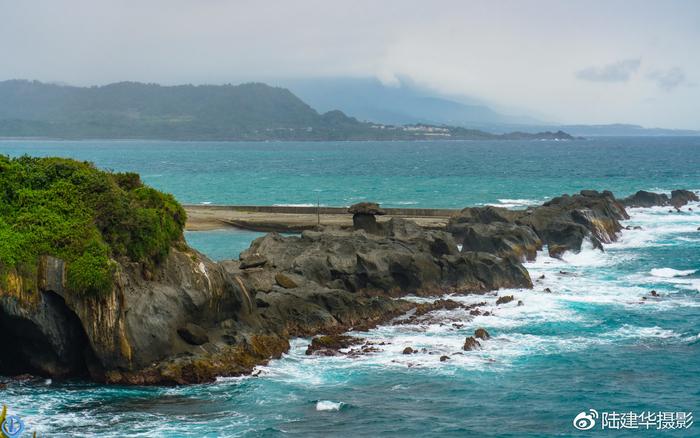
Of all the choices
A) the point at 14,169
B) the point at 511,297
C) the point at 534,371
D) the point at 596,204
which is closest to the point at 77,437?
the point at 14,169

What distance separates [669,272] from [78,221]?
39.5 meters

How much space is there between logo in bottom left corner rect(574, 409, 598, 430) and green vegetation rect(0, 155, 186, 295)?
17.8 metres

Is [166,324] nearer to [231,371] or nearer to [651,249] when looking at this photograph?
[231,371]

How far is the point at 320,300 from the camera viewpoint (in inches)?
1708

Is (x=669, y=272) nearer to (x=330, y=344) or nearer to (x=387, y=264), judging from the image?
(x=387, y=264)

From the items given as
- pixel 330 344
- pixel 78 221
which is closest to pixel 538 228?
pixel 330 344

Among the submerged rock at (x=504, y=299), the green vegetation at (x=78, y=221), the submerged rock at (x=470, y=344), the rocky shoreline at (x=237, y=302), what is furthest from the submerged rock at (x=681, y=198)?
the green vegetation at (x=78, y=221)

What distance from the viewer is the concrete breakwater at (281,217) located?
8000 cm

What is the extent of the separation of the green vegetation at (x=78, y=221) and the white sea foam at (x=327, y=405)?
932 cm

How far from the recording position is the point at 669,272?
59250 mm

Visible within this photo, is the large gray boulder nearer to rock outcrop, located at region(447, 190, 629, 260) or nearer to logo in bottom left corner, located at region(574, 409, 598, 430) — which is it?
rock outcrop, located at region(447, 190, 629, 260)

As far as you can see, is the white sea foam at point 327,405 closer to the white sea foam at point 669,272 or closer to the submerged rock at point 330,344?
the submerged rock at point 330,344

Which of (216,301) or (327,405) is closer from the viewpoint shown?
(327,405)

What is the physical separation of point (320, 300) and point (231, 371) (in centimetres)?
921
